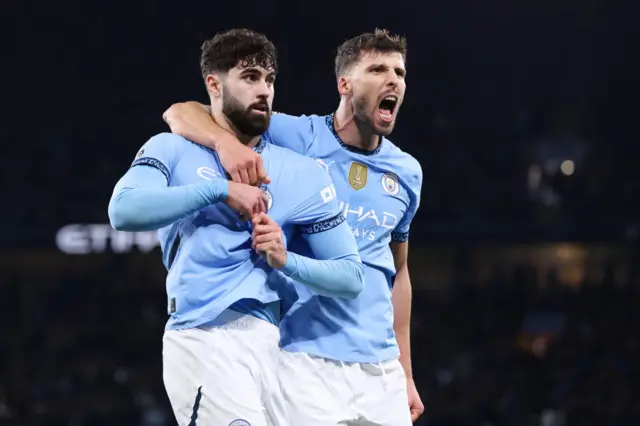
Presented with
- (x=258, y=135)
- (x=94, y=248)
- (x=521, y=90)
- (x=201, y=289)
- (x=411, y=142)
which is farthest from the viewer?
(x=521, y=90)

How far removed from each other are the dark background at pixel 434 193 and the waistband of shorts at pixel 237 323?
7885 mm

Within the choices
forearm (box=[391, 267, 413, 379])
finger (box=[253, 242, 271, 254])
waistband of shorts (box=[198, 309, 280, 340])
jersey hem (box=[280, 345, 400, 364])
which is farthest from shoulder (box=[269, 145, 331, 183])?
forearm (box=[391, 267, 413, 379])

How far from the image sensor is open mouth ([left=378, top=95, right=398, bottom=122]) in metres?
3.54

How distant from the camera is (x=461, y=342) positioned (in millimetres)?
11930

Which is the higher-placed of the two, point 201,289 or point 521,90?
point 521,90

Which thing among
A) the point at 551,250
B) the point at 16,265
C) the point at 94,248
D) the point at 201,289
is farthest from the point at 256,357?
the point at 551,250

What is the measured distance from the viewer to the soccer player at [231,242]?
2887 mm

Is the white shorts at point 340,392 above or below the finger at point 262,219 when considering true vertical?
below

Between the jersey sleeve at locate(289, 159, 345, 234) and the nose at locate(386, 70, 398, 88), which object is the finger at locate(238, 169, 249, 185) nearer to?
the jersey sleeve at locate(289, 159, 345, 234)

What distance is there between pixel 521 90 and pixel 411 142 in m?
1.98

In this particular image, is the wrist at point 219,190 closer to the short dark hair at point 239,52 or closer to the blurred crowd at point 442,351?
the short dark hair at point 239,52

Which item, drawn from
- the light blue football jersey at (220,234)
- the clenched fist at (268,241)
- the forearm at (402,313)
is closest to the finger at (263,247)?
the clenched fist at (268,241)

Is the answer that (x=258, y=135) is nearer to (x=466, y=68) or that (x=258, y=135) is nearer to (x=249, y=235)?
(x=249, y=235)

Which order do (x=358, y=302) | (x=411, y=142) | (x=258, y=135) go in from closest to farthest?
(x=258, y=135)
(x=358, y=302)
(x=411, y=142)
